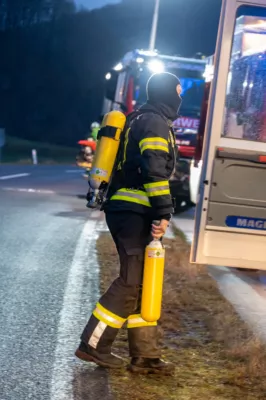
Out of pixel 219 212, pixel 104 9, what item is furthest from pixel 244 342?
pixel 104 9

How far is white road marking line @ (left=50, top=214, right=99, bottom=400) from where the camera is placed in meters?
4.79

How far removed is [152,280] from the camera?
5035mm

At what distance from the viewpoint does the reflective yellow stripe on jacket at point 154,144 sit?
4.92m

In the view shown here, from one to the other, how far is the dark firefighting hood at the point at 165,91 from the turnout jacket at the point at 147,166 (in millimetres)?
39

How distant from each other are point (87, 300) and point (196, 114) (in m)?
9.98

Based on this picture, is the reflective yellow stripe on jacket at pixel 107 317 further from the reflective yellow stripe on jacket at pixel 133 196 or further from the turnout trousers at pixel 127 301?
the reflective yellow stripe on jacket at pixel 133 196

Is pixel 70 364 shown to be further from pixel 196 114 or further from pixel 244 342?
pixel 196 114

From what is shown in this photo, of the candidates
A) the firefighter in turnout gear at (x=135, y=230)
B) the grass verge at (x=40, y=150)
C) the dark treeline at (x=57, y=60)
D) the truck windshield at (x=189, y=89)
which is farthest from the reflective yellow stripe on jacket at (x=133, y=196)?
the dark treeline at (x=57, y=60)

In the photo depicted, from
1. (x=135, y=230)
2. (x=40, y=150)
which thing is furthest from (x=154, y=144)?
(x=40, y=150)

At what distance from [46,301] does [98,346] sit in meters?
1.90

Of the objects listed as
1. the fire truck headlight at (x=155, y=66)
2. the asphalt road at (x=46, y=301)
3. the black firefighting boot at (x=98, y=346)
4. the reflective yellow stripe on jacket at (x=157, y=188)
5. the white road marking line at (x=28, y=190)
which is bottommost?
the white road marking line at (x=28, y=190)

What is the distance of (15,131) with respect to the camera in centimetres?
7200

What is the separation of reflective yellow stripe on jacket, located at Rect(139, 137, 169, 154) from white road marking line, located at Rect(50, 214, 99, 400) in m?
1.51

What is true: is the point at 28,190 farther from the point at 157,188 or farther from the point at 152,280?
the point at 157,188
